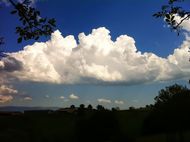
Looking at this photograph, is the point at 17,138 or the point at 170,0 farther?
the point at 17,138

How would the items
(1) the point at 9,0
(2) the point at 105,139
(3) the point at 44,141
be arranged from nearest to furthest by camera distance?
(1) the point at 9,0, (2) the point at 105,139, (3) the point at 44,141

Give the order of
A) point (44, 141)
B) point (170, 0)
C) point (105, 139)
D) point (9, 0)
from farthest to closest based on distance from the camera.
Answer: point (44, 141) < point (105, 139) < point (170, 0) < point (9, 0)

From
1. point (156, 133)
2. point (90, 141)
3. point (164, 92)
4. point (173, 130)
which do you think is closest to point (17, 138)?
point (90, 141)

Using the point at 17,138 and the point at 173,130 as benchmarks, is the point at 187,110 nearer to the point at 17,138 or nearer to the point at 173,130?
the point at 173,130

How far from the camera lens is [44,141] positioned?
82.1 meters

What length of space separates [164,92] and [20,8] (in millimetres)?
179890

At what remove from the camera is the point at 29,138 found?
82875 millimetres

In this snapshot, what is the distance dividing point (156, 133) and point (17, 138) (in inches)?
1035

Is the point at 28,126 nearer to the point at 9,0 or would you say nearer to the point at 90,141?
the point at 90,141

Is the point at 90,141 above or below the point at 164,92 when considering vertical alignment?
below

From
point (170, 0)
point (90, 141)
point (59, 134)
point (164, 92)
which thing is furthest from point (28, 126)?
point (164, 92)

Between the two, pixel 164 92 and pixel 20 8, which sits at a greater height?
pixel 164 92

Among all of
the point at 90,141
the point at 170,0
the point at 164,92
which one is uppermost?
the point at 164,92

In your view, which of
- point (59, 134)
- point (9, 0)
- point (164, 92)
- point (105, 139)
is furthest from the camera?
point (164, 92)
